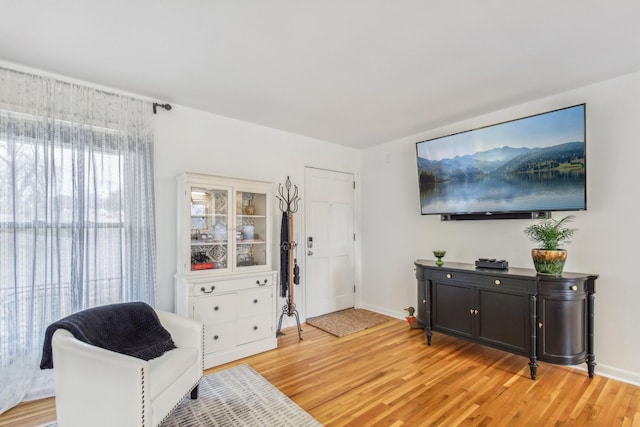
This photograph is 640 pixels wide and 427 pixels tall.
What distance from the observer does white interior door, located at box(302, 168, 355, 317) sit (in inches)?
171

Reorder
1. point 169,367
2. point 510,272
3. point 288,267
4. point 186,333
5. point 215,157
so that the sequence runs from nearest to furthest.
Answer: point 169,367 < point 186,333 < point 510,272 < point 215,157 < point 288,267

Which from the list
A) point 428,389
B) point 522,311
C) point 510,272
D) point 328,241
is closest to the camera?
point 428,389

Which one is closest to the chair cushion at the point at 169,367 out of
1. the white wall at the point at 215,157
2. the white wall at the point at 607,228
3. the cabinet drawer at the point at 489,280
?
the white wall at the point at 215,157

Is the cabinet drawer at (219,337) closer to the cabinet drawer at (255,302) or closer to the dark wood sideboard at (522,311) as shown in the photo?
the cabinet drawer at (255,302)

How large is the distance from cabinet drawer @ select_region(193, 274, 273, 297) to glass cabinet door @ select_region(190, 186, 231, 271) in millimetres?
183

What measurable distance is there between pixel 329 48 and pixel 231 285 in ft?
7.48

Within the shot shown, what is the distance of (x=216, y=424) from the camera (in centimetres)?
205

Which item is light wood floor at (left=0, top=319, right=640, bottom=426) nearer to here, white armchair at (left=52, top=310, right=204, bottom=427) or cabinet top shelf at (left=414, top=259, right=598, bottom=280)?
white armchair at (left=52, top=310, right=204, bottom=427)

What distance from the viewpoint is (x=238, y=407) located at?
2.24m

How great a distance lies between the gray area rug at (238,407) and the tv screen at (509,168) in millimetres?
2622

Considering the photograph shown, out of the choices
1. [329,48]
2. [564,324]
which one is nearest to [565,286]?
[564,324]

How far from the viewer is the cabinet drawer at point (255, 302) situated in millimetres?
3113

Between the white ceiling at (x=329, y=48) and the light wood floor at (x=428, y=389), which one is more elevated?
the white ceiling at (x=329, y=48)

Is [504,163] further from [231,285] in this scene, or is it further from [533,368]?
[231,285]
